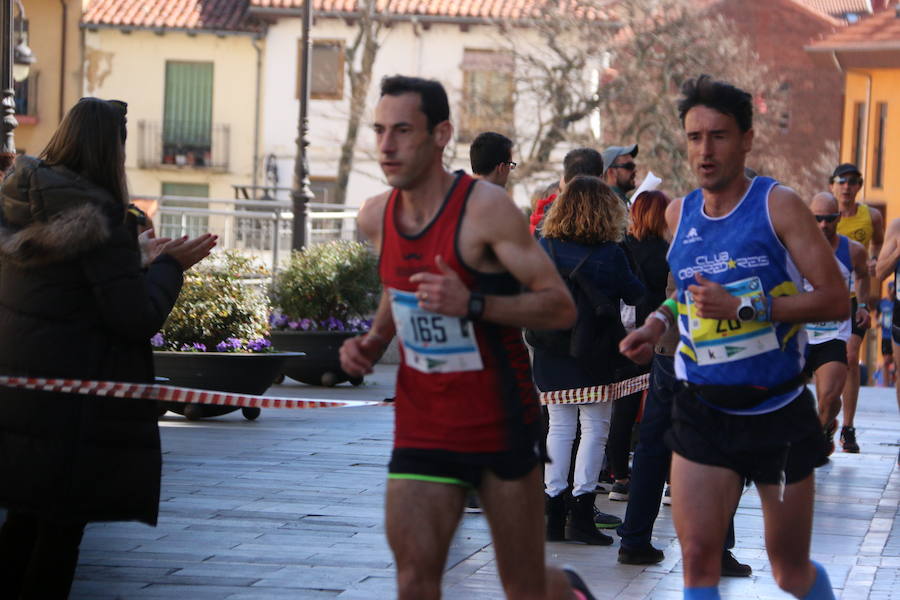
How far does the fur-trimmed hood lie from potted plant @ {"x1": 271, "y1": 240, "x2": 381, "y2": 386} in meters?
9.54

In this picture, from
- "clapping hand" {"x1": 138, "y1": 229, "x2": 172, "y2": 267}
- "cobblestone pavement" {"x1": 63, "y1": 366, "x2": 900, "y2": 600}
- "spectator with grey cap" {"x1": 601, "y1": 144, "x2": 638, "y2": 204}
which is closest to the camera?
"clapping hand" {"x1": 138, "y1": 229, "x2": 172, "y2": 267}

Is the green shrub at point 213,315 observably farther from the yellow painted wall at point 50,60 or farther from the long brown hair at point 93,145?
the yellow painted wall at point 50,60

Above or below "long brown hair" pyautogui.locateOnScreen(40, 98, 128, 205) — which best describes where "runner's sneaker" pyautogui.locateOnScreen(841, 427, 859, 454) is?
below

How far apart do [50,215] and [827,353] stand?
6.62 meters

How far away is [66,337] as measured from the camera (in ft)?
16.1

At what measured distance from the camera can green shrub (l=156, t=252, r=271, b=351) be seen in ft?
38.4

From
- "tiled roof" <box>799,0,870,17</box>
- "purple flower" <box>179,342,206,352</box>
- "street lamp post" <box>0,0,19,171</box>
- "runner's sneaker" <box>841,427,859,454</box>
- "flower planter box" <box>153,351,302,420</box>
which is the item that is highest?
"tiled roof" <box>799,0,870,17</box>

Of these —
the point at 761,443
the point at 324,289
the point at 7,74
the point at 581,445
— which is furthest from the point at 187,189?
the point at 761,443

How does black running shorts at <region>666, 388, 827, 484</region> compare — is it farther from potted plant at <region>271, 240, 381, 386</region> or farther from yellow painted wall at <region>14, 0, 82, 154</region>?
yellow painted wall at <region>14, 0, 82, 154</region>

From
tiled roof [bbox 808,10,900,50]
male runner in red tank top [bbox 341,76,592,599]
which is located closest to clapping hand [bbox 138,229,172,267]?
male runner in red tank top [bbox 341,76,592,599]

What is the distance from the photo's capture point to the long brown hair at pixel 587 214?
748 cm

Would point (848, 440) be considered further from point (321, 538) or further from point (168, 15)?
point (168, 15)

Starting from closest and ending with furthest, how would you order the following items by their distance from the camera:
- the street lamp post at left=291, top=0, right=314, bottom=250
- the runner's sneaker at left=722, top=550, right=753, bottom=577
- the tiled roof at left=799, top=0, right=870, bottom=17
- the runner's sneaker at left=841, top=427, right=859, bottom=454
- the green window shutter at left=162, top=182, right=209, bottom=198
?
the runner's sneaker at left=722, top=550, right=753, bottom=577, the runner's sneaker at left=841, top=427, right=859, bottom=454, the street lamp post at left=291, top=0, right=314, bottom=250, the green window shutter at left=162, top=182, right=209, bottom=198, the tiled roof at left=799, top=0, right=870, bottom=17

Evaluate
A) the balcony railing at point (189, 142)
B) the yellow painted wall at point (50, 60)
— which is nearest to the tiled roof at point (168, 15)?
the yellow painted wall at point (50, 60)
